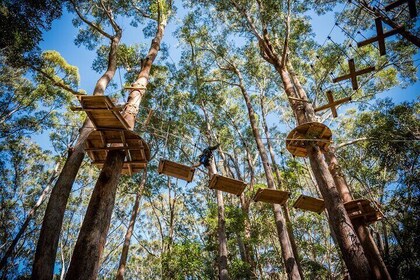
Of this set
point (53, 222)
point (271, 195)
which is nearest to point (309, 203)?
point (271, 195)

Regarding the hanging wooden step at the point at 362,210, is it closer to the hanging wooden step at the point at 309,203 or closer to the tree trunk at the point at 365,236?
the tree trunk at the point at 365,236

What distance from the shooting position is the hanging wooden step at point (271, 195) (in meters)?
5.80

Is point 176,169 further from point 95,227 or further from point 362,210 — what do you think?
point 362,210

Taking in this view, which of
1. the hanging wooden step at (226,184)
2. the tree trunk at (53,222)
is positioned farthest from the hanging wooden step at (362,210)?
the tree trunk at (53,222)

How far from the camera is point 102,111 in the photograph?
3.86 m

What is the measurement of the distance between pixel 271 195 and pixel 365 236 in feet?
7.90

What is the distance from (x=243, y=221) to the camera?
1016cm

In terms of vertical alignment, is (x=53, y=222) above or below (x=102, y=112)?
below

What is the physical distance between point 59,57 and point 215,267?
12459mm

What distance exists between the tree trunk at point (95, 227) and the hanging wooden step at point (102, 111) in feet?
1.78

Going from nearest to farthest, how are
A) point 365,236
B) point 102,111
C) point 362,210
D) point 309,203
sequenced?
point 102,111, point 362,210, point 365,236, point 309,203

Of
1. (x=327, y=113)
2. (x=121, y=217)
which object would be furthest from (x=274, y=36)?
(x=121, y=217)

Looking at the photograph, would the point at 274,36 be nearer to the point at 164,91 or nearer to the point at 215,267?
the point at 164,91

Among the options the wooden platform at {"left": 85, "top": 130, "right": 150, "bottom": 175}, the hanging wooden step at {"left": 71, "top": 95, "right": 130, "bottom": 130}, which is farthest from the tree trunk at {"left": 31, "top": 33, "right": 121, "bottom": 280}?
the hanging wooden step at {"left": 71, "top": 95, "right": 130, "bottom": 130}
